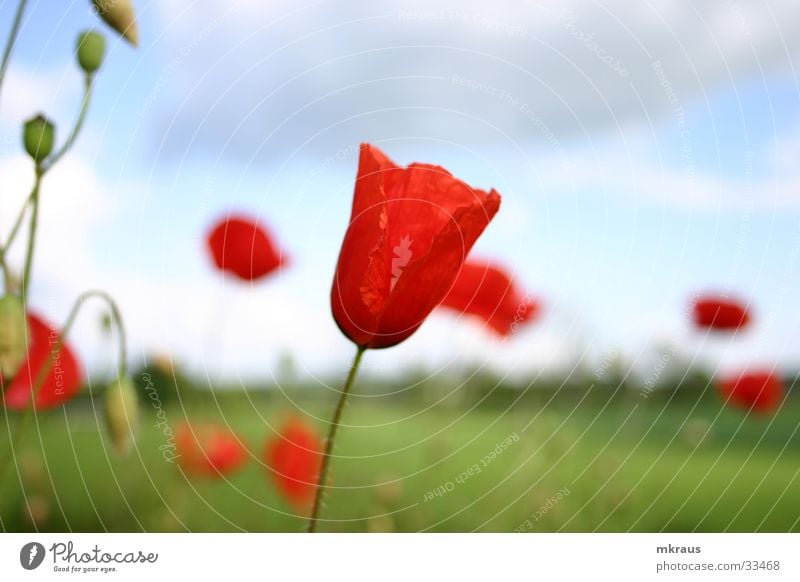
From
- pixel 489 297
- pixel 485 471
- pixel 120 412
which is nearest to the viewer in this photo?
pixel 120 412

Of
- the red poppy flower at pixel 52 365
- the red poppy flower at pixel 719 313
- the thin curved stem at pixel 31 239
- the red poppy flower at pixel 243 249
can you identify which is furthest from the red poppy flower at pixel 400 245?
the red poppy flower at pixel 719 313

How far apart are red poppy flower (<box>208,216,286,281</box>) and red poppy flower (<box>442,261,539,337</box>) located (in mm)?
195

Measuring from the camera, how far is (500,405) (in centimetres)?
122

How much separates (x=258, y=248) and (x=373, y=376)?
0.21 meters

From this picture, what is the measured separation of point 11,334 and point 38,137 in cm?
11

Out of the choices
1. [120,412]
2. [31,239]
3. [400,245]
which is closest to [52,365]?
[120,412]

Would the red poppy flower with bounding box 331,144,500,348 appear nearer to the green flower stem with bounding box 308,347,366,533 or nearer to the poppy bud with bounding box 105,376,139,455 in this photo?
the green flower stem with bounding box 308,347,366,533

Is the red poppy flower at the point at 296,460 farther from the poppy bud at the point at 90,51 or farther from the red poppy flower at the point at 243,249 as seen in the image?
the poppy bud at the point at 90,51

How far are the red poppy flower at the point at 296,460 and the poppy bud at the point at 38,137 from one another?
19.6 inches

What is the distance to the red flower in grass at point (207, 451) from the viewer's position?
94 centimetres

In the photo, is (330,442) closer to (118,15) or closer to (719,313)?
(118,15)

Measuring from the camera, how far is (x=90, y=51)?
47 cm
